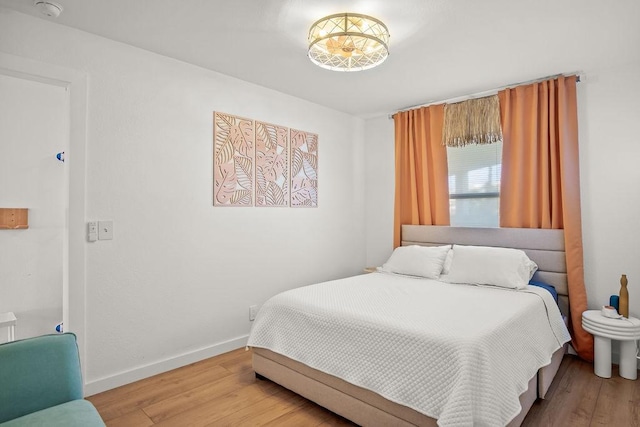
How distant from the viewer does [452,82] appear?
3225mm

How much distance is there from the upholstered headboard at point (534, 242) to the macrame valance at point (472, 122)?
908 millimetres

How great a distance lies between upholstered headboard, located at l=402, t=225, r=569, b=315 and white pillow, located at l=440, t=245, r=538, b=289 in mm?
117

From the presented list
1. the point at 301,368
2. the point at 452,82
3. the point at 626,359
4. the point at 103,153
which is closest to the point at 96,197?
the point at 103,153

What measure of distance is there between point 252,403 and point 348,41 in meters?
2.40

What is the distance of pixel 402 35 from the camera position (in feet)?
7.70

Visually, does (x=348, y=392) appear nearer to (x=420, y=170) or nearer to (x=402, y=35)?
(x=402, y=35)

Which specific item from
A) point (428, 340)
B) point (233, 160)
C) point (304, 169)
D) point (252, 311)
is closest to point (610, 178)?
point (428, 340)

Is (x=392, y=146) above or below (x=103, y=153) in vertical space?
above

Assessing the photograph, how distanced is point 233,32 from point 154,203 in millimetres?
1364

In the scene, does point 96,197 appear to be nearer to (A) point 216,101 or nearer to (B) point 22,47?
(B) point 22,47

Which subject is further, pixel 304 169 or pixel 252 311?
pixel 304 169

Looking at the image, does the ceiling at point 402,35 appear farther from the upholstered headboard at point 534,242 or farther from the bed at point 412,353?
the bed at point 412,353

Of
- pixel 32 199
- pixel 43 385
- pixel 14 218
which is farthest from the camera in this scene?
pixel 32 199

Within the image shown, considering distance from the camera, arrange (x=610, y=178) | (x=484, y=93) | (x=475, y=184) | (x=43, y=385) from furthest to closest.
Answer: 1. (x=475, y=184)
2. (x=484, y=93)
3. (x=610, y=178)
4. (x=43, y=385)
